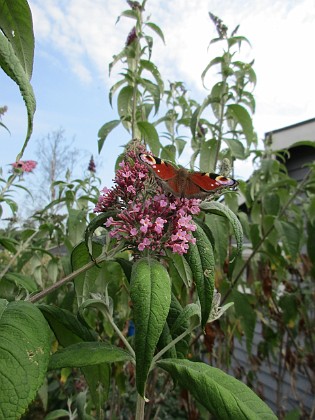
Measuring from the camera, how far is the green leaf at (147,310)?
0.71 metres

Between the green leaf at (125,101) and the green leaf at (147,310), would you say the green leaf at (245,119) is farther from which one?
the green leaf at (147,310)

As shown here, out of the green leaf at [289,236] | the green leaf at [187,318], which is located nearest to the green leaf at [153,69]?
the green leaf at [289,236]

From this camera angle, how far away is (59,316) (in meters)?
0.92

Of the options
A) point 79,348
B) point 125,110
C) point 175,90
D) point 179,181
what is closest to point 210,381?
point 79,348

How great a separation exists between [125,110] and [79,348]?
158 cm

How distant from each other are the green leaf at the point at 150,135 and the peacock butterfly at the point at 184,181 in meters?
0.90

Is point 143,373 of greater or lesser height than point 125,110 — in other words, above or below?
below

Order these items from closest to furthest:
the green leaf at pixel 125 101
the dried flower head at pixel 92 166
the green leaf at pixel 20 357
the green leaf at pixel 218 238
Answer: the green leaf at pixel 20 357 < the green leaf at pixel 218 238 < the green leaf at pixel 125 101 < the dried flower head at pixel 92 166

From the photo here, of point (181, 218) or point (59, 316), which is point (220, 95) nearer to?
point (181, 218)

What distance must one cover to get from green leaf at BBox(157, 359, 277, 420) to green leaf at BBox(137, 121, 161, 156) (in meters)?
1.25

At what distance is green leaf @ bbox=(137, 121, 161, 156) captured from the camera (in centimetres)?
190

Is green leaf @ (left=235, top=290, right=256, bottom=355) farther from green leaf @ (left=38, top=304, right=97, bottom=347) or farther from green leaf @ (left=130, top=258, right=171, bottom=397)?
green leaf @ (left=130, top=258, right=171, bottom=397)

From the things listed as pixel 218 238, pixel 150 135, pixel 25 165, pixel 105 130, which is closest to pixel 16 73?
pixel 218 238

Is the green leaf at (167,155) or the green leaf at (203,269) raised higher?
the green leaf at (167,155)
